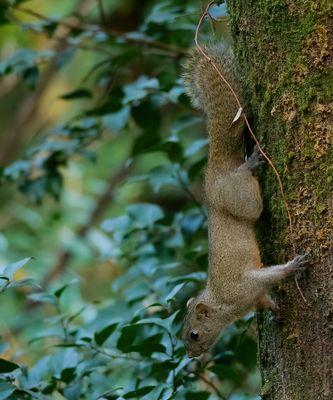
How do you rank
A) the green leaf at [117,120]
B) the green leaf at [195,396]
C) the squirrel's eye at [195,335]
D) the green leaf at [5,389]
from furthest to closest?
the green leaf at [117,120]
the squirrel's eye at [195,335]
the green leaf at [195,396]
the green leaf at [5,389]

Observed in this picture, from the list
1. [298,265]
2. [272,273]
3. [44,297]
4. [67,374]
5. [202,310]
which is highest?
[298,265]

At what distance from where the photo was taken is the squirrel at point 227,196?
2.57 metres

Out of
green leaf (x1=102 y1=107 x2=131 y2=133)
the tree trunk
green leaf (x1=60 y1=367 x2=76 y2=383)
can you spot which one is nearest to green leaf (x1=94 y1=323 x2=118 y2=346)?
green leaf (x1=60 y1=367 x2=76 y2=383)

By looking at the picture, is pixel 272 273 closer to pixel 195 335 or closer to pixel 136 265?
pixel 195 335

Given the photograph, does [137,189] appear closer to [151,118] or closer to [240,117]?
[151,118]

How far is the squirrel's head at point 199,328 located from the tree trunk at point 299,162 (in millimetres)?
704

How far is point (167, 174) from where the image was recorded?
3.43 m

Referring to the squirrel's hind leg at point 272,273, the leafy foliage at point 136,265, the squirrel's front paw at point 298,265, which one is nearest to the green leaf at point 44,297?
the leafy foliage at point 136,265

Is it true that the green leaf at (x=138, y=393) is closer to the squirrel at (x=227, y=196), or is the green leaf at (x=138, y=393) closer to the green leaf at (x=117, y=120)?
the squirrel at (x=227, y=196)

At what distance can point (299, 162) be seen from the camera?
221 centimetres

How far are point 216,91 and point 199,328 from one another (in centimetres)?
98

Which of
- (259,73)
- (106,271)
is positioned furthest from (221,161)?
(106,271)

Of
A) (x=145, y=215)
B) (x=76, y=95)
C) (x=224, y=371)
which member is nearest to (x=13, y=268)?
(x=224, y=371)

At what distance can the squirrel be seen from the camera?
2.57 metres
